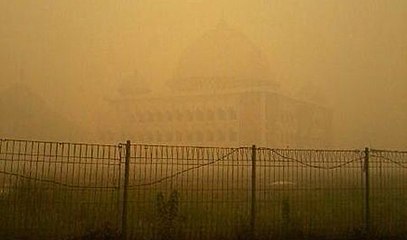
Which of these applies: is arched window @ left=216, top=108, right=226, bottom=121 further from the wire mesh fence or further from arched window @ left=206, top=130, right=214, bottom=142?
the wire mesh fence

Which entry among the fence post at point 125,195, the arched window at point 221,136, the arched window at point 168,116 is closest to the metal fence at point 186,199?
the fence post at point 125,195

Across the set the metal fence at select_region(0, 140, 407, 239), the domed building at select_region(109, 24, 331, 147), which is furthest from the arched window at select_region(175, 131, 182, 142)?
the metal fence at select_region(0, 140, 407, 239)

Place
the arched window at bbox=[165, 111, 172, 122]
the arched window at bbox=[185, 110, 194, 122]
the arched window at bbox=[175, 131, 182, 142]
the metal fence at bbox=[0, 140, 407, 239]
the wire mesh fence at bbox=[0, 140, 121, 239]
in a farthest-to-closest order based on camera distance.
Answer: the arched window at bbox=[185, 110, 194, 122], the arched window at bbox=[165, 111, 172, 122], the arched window at bbox=[175, 131, 182, 142], the metal fence at bbox=[0, 140, 407, 239], the wire mesh fence at bbox=[0, 140, 121, 239]

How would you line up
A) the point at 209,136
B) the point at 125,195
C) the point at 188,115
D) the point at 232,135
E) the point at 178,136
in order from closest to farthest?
the point at 125,195
the point at 178,136
the point at 188,115
the point at 209,136
the point at 232,135

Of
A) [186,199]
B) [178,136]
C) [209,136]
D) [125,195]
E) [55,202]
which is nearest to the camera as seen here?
[125,195]

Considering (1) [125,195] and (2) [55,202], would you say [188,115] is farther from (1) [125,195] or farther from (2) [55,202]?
(2) [55,202]

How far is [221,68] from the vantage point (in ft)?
58.3

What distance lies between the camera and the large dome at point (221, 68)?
679 inches

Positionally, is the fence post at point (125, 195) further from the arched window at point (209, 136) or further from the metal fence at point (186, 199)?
the arched window at point (209, 136)

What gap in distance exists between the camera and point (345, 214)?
1153 cm

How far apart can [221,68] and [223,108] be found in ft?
4.23

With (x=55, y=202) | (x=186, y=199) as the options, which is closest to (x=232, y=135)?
(x=186, y=199)

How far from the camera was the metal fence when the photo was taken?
9.51 metres

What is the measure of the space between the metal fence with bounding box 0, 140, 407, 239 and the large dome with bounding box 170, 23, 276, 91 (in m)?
5.02
